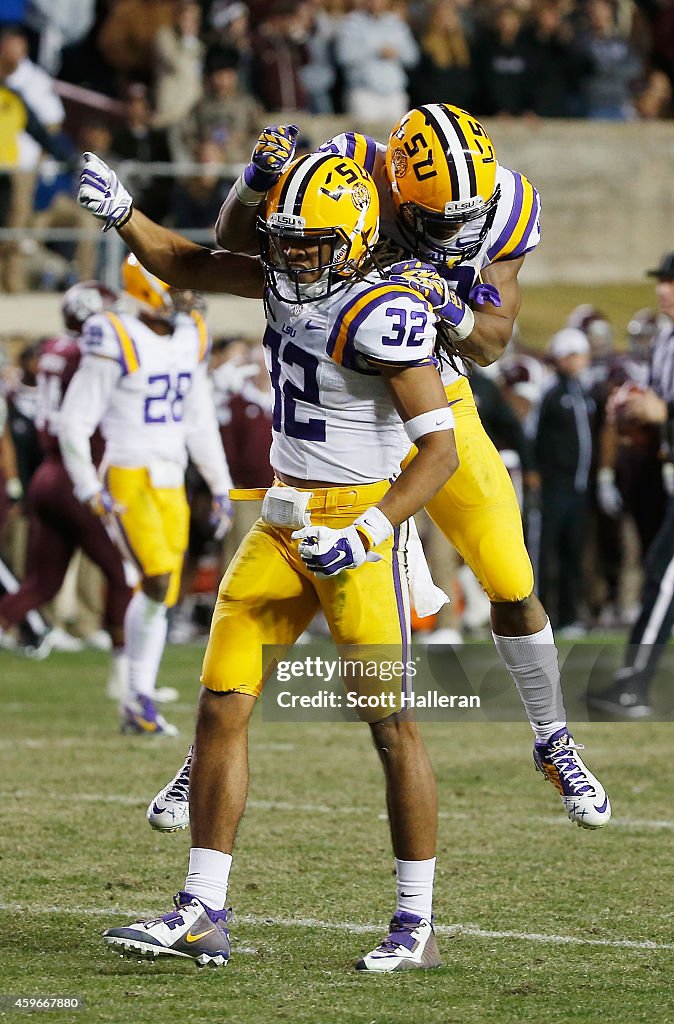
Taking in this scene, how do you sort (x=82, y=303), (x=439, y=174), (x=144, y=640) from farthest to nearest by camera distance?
(x=82, y=303)
(x=144, y=640)
(x=439, y=174)

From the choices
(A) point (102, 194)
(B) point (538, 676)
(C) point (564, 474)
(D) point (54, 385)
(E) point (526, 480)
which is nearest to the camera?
(A) point (102, 194)

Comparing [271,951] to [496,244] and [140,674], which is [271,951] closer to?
[496,244]

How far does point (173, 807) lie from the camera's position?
4.46m

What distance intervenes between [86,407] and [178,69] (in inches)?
291

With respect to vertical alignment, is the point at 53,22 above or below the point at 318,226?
above

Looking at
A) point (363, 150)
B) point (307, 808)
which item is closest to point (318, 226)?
point (363, 150)

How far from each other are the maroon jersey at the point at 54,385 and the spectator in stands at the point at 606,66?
8064 mm

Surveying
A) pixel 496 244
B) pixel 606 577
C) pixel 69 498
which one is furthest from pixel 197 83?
pixel 496 244

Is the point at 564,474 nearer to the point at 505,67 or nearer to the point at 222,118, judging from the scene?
the point at 222,118

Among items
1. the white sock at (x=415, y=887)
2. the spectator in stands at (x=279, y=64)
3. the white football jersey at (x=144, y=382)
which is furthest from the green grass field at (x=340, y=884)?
the spectator in stands at (x=279, y=64)

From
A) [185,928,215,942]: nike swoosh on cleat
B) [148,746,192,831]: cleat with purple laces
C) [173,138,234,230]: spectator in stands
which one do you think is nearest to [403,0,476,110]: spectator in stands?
[173,138,234,230]: spectator in stands

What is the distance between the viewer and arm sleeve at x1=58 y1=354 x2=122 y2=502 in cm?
802

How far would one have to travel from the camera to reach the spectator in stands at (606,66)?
655 inches

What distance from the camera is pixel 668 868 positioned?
505 centimetres
